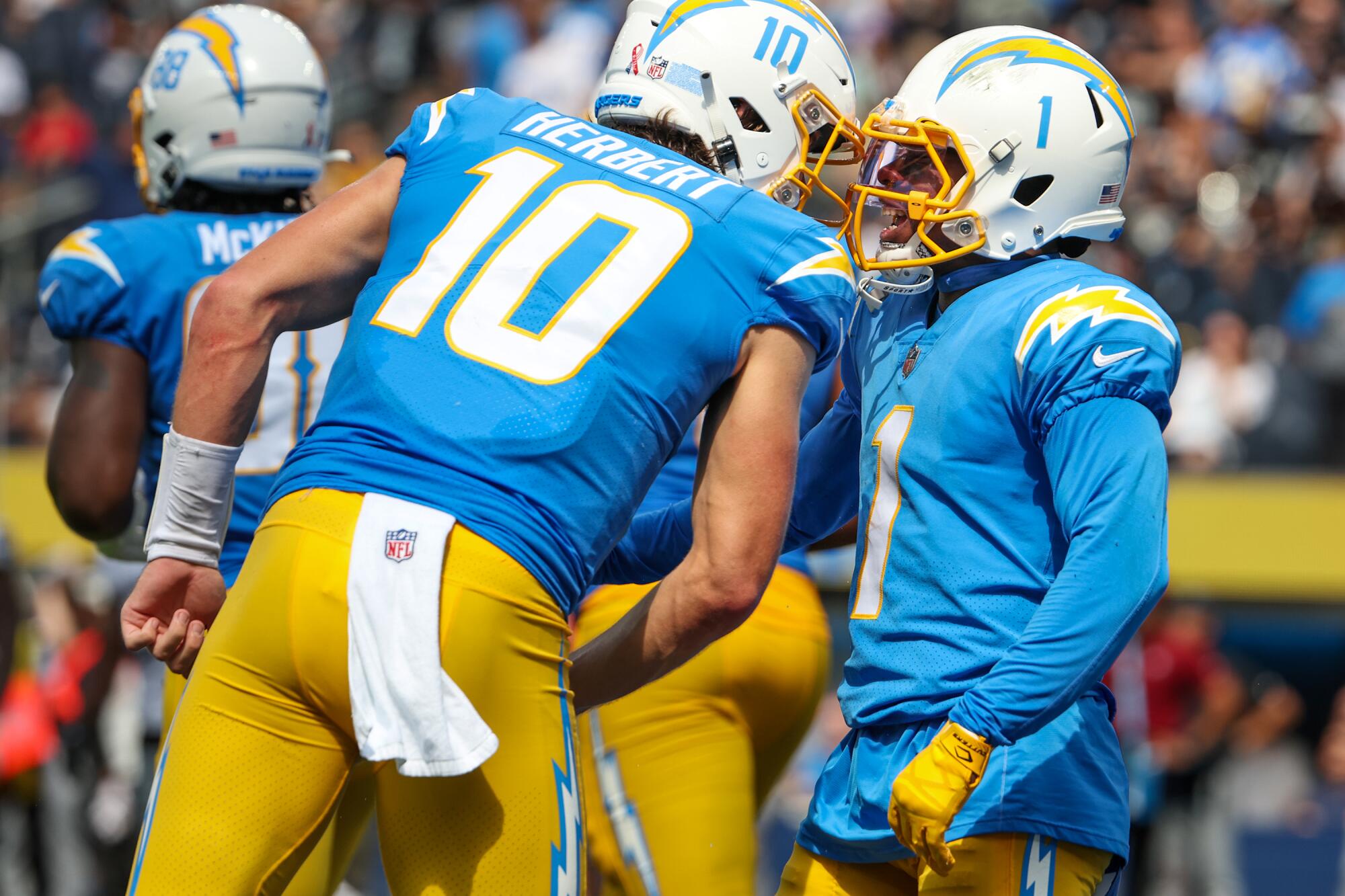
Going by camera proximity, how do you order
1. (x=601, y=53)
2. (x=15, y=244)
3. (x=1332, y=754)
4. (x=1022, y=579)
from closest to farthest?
(x=1022, y=579)
(x=1332, y=754)
(x=15, y=244)
(x=601, y=53)

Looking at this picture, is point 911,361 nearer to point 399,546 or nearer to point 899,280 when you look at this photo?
point 899,280

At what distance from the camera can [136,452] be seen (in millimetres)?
3891

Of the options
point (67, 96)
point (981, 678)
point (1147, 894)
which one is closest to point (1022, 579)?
point (981, 678)

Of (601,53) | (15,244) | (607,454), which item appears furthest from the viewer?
(601,53)

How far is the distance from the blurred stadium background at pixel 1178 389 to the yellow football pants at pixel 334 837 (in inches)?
59.6

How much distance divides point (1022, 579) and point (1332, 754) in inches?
282


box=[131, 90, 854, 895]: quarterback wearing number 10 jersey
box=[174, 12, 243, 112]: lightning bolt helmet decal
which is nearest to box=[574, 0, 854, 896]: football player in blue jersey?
box=[131, 90, 854, 895]: quarterback wearing number 10 jersey

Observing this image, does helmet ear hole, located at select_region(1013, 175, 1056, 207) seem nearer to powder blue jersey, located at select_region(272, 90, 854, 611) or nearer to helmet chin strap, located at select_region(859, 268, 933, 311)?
helmet chin strap, located at select_region(859, 268, 933, 311)

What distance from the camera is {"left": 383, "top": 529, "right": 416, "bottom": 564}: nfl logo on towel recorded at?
8.23 feet

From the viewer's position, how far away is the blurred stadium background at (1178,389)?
8148mm

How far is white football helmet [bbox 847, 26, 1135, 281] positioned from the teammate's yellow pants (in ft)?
4.37

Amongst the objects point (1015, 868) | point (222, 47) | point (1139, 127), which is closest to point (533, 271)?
point (1015, 868)

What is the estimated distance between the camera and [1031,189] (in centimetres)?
315

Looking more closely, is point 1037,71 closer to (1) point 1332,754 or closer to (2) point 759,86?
(2) point 759,86
